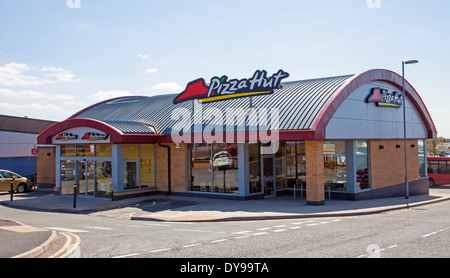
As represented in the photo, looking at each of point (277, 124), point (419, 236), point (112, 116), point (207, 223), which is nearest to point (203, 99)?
point (277, 124)

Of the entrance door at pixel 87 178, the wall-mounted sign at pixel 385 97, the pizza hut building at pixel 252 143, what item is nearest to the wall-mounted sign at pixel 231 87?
the pizza hut building at pixel 252 143

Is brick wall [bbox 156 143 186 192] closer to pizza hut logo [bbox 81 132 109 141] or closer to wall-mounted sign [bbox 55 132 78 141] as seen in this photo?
pizza hut logo [bbox 81 132 109 141]

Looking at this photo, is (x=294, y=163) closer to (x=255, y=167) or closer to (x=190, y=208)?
(x=255, y=167)

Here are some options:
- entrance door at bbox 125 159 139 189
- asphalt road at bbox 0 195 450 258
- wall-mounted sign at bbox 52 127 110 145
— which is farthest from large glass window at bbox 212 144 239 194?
wall-mounted sign at bbox 52 127 110 145

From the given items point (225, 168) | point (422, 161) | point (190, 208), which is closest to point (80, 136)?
point (190, 208)

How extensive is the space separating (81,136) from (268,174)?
37.5ft

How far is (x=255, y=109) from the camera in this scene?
22.4 m

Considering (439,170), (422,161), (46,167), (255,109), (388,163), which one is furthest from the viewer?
(439,170)

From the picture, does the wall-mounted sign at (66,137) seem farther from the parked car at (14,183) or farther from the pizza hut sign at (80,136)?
the parked car at (14,183)

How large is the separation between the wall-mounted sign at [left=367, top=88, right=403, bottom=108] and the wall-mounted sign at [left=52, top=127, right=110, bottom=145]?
51.1ft

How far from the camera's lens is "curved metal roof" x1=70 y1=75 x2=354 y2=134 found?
1997 centimetres

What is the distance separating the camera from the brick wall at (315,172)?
18578 millimetres

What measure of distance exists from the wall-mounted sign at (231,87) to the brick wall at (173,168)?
3.77 metres
